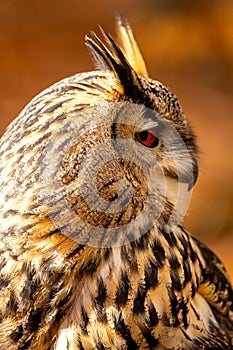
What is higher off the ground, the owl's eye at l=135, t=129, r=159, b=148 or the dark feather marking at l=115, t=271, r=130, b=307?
the owl's eye at l=135, t=129, r=159, b=148

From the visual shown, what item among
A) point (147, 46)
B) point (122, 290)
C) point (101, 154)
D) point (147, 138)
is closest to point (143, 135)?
point (147, 138)

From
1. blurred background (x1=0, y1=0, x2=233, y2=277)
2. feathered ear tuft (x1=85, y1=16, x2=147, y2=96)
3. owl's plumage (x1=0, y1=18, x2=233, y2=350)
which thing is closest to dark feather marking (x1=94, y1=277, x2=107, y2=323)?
owl's plumage (x1=0, y1=18, x2=233, y2=350)

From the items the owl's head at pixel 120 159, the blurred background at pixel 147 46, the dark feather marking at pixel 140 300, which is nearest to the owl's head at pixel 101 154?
the owl's head at pixel 120 159

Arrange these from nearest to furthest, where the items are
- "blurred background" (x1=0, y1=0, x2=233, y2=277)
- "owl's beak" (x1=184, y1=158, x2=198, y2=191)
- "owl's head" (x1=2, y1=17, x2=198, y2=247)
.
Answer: "owl's head" (x1=2, y1=17, x2=198, y2=247)
"owl's beak" (x1=184, y1=158, x2=198, y2=191)
"blurred background" (x1=0, y1=0, x2=233, y2=277)

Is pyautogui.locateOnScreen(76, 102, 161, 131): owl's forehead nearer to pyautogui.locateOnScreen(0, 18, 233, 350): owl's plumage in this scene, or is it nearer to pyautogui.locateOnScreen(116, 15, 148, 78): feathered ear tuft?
pyautogui.locateOnScreen(0, 18, 233, 350): owl's plumage

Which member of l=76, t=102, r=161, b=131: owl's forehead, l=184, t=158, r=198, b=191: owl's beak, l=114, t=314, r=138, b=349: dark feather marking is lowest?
l=114, t=314, r=138, b=349: dark feather marking

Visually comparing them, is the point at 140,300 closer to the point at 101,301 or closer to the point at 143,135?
the point at 101,301

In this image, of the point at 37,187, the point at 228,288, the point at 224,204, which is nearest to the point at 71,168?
the point at 37,187
